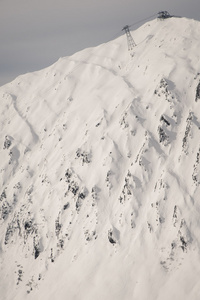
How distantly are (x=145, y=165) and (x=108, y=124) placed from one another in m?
22.5

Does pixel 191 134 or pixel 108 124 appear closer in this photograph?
pixel 191 134

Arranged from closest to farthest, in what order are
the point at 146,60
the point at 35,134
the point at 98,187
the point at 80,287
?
the point at 80,287
the point at 98,187
the point at 146,60
the point at 35,134

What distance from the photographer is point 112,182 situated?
93250 millimetres

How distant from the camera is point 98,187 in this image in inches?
3693

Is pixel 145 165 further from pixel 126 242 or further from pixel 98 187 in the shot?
pixel 126 242

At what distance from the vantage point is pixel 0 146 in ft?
400

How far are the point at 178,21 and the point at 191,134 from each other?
62.4 metres

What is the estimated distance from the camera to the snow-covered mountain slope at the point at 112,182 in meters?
79.2

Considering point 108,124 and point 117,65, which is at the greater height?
point 117,65

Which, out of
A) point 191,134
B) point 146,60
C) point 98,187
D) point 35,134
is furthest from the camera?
point 35,134

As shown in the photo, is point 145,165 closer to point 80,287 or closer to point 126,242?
point 126,242

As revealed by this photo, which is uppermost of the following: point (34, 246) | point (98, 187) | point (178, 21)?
point (178, 21)

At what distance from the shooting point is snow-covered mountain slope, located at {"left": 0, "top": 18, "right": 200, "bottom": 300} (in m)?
79.2

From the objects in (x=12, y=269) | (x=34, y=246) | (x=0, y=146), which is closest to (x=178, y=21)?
(x=0, y=146)
